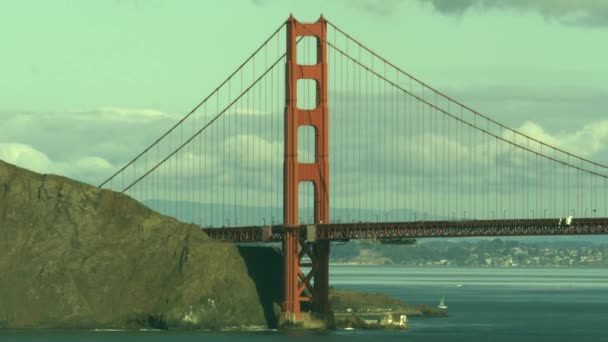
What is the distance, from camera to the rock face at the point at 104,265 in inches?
5017

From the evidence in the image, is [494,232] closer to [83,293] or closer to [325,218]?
[325,218]

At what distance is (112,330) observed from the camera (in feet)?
416

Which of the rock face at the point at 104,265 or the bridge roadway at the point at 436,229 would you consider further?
the rock face at the point at 104,265

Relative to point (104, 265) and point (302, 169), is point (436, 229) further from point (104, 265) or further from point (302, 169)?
point (104, 265)

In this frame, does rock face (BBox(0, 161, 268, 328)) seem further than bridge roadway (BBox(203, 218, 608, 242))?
Yes

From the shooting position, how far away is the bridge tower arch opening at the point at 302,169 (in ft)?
424

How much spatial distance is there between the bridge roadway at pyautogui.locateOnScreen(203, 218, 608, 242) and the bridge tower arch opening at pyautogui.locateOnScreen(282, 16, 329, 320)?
113 centimetres

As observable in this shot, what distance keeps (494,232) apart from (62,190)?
3387cm

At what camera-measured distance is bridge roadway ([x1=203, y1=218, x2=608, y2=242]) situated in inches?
4946

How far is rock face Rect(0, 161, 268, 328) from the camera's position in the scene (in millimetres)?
127438

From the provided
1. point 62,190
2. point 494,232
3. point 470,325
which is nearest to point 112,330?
point 62,190

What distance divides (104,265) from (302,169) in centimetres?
1701

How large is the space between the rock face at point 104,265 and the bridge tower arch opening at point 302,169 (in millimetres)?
3652

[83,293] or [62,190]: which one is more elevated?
[62,190]
